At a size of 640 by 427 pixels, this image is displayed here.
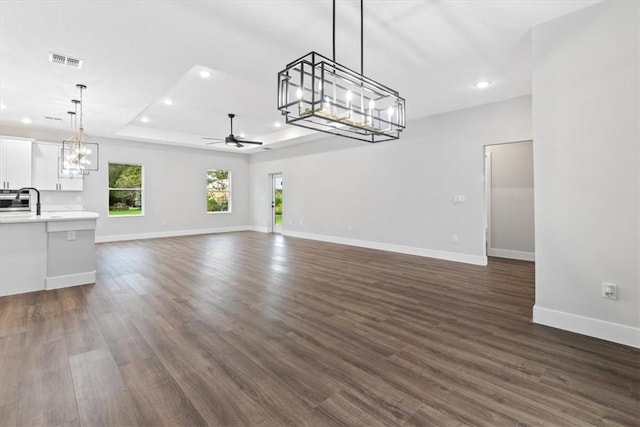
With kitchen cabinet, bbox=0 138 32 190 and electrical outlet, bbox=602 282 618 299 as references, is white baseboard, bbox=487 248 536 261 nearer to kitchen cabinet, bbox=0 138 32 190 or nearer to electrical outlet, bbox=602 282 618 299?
electrical outlet, bbox=602 282 618 299

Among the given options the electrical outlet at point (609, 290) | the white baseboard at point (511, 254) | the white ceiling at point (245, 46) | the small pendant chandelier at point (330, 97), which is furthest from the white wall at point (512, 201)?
the small pendant chandelier at point (330, 97)

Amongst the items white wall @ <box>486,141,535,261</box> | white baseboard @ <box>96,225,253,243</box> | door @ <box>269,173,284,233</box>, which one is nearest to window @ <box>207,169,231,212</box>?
white baseboard @ <box>96,225,253,243</box>

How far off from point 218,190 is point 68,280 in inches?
266

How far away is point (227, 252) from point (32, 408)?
16.3 feet

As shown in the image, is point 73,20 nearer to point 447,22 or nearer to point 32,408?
point 32,408

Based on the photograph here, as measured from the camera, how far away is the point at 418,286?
4.10 metres

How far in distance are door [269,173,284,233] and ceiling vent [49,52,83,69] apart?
6.81 metres

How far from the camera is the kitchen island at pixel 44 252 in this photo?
12.1 feet

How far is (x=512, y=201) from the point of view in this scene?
6.07 metres

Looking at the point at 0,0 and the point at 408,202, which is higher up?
the point at 0,0

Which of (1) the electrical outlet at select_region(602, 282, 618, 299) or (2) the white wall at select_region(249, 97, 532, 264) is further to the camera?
(2) the white wall at select_region(249, 97, 532, 264)

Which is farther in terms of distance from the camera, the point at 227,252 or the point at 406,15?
the point at 227,252

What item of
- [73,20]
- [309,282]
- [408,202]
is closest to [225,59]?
[73,20]

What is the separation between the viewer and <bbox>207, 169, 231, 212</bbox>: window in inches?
410
